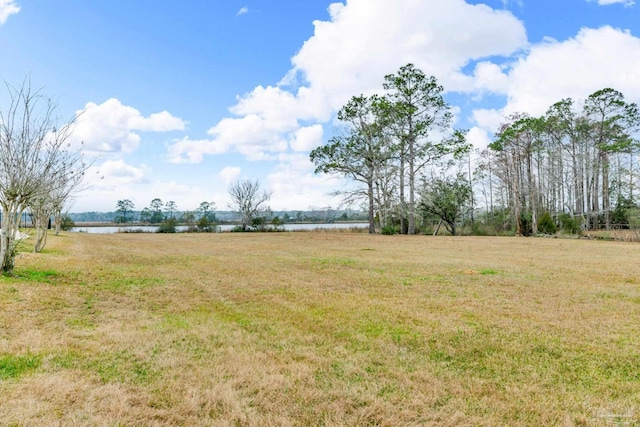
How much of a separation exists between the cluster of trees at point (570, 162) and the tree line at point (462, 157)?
0.08m

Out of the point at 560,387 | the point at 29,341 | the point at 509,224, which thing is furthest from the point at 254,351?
the point at 509,224

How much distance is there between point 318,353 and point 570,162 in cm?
3464

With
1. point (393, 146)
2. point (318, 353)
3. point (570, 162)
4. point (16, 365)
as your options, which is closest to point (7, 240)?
point (16, 365)

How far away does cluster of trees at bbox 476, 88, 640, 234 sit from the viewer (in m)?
28.2

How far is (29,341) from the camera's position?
13.1 ft

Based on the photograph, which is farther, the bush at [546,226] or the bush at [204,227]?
the bush at [204,227]

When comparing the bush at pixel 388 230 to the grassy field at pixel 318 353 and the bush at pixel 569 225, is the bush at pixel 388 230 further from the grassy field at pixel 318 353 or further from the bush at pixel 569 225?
the grassy field at pixel 318 353

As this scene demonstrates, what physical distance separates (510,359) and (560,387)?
2.05 feet

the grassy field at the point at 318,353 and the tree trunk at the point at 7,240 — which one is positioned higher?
the tree trunk at the point at 7,240

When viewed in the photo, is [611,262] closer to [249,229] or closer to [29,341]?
[29,341]

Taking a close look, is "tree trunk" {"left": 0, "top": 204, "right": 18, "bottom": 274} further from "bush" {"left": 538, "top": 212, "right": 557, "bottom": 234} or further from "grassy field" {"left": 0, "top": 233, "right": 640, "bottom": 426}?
"bush" {"left": 538, "top": 212, "right": 557, "bottom": 234}

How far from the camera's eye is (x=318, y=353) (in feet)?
12.5

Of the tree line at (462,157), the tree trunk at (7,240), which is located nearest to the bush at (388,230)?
the tree line at (462,157)

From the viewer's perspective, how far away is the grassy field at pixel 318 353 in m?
2.63
